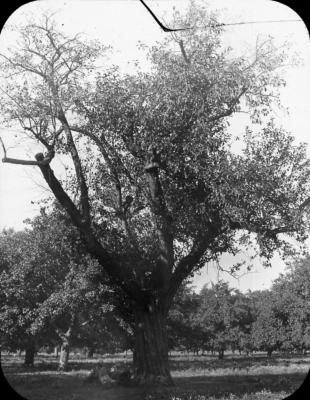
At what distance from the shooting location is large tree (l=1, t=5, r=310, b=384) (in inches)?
681

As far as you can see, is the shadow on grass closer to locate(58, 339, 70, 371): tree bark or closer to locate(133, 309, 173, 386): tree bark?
locate(133, 309, 173, 386): tree bark

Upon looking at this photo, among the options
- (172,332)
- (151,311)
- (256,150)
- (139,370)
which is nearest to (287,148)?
(256,150)

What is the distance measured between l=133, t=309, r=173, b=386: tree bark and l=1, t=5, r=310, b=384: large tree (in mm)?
41

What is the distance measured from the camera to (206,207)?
17750mm

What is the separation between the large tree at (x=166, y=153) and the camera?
1730cm

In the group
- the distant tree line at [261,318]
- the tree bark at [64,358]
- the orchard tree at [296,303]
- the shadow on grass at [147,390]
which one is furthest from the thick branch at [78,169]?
the orchard tree at [296,303]

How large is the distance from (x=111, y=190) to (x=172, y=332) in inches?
962

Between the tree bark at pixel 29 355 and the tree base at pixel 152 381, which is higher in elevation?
the tree bark at pixel 29 355

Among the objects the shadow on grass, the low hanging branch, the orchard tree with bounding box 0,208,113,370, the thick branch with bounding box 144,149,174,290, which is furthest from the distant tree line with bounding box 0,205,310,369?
the shadow on grass

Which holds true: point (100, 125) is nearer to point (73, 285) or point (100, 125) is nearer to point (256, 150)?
point (256, 150)

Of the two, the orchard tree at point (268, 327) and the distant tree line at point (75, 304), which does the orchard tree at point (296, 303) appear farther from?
the orchard tree at point (268, 327)

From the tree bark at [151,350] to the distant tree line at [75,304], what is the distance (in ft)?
8.12

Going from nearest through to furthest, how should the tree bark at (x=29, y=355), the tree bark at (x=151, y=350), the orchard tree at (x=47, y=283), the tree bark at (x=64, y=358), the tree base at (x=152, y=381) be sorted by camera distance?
the tree base at (x=152, y=381) → the tree bark at (x=151, y=350) → the orchard tree at (x=47, y=283) → the tree bark at (x=64, y=358) → the tree bark at (x=29, y=355)

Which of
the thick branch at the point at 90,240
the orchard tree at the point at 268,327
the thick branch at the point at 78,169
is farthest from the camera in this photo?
the orchard tree at the point at 268,327
